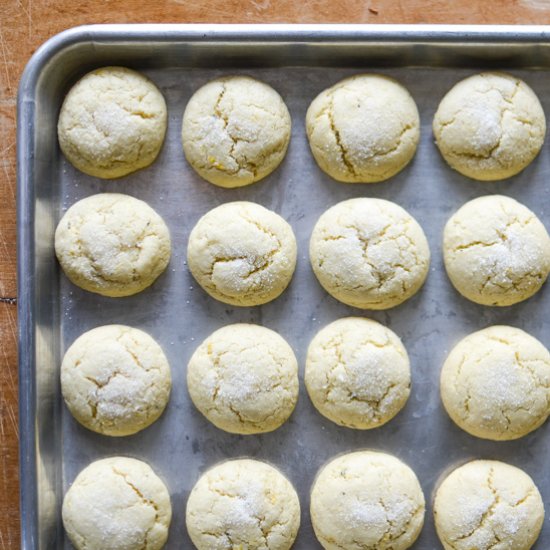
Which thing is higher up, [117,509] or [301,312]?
[301,312]

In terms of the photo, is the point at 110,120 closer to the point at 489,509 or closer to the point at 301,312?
the point at 301,312

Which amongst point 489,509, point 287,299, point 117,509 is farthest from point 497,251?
point 117,509

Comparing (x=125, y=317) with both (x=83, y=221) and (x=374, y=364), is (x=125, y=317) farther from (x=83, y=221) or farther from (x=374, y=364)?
(x=374, y=364)

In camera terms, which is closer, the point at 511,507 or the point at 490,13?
the point at 511,507

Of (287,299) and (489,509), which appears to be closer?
(489,509)

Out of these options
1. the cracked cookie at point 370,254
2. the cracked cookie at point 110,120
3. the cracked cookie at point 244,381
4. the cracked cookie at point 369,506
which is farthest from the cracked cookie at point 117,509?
the cracked cookie at point 110,120

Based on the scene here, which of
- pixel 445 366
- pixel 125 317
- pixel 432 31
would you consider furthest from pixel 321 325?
pixel 432 31
